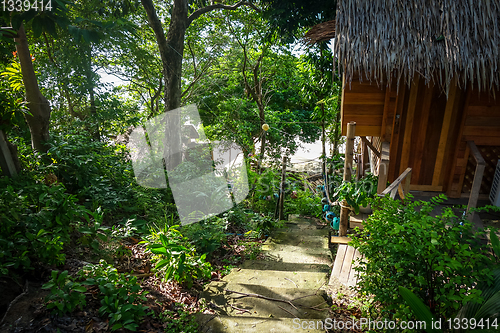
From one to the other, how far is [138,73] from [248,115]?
3.43m

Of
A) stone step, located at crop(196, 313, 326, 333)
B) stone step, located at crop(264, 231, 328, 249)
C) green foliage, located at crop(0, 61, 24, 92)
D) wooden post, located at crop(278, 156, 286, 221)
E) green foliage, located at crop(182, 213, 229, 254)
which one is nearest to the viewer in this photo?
stone step, located at crop(196, 313, 326, 333)

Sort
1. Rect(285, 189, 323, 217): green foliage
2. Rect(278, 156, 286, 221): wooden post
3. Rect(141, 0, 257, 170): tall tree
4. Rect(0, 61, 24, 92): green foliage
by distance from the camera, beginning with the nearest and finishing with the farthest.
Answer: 1. Rect(0, 61, 24, 92): green foliage
2. Rect(278, 156, 286, 221): wooden post
3. Rect(141, 0, 257, 170): tall tree
4. Rect(285, 189, 323, 217): green foliage

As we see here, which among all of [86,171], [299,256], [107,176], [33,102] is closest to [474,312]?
[299,256]

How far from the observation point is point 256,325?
224 cm

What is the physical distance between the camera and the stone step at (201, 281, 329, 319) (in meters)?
2.38

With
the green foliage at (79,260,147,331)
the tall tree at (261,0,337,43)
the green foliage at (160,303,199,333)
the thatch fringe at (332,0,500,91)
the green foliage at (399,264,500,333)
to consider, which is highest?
the tall tree at (261,0,337,43)

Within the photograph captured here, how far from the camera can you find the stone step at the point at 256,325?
2.16 m

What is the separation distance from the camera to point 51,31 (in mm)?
2494

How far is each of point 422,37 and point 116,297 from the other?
4365 millimetres

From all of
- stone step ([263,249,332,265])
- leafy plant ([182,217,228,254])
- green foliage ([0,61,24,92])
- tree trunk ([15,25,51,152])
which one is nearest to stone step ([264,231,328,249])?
stone step ([263,249,332,265])

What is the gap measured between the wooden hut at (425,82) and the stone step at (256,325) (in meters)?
2.06

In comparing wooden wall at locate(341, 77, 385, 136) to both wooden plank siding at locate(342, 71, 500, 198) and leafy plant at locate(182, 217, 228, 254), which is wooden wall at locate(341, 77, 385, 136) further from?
leafy plant at locate(182, 217, 228, 254)

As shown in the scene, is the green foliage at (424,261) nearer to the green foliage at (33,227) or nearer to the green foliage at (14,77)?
the green foliage at (33,227)

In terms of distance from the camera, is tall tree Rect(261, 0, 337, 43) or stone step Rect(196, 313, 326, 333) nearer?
stone step Rect(196, 313, 326, 333)
